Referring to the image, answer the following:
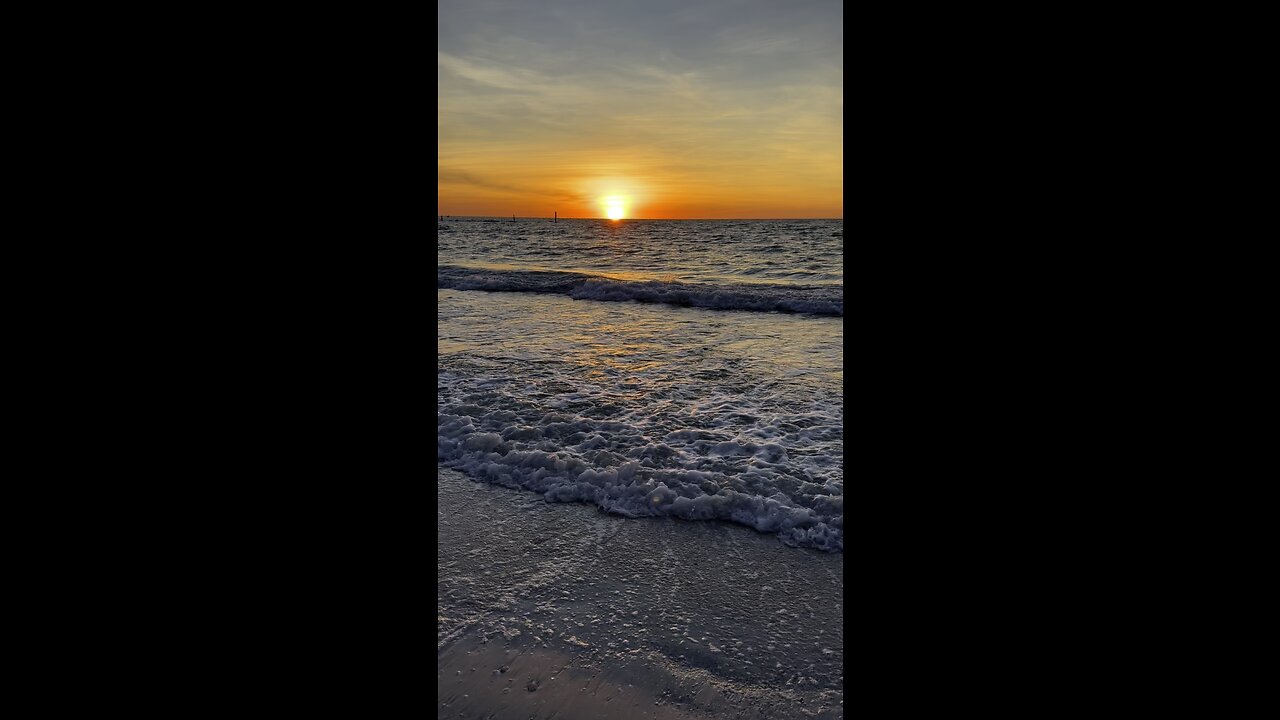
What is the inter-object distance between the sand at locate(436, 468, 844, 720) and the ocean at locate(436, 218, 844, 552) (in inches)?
14.6

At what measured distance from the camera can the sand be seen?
2.62m

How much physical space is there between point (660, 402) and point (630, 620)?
380 cm

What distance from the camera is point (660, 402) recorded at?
6.85 metres

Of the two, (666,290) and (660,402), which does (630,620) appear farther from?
(666,290)

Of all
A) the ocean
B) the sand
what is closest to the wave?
the ocean

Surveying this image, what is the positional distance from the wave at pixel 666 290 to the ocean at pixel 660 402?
9 centimetres
